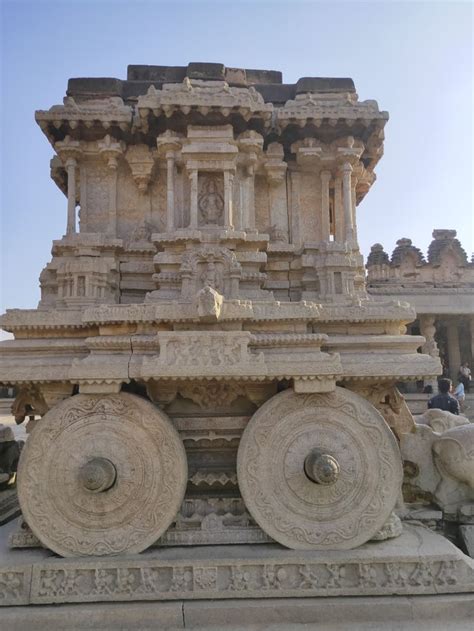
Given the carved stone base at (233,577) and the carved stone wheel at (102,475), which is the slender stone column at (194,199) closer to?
the carved stone wheel at (102,475)

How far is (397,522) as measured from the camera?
153 inches

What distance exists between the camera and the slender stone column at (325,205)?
6422mm

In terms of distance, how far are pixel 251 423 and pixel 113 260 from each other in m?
3.18

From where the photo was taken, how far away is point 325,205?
6527mm

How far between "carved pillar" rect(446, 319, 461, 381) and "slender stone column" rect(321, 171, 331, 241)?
1834 centimetres

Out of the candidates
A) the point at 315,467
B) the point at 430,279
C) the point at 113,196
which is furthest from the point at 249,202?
the point at 430,279

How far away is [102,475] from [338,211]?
497cm

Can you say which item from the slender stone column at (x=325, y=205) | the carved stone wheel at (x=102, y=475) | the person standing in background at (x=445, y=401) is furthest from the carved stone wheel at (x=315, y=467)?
the person standing in background at (x=445, y=401)

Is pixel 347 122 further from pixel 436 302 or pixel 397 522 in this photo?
pixel 436 302

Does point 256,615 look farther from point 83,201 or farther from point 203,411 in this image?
point 83,201

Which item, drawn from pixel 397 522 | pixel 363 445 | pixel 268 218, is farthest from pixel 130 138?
pixel 397 522

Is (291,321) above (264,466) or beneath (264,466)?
above

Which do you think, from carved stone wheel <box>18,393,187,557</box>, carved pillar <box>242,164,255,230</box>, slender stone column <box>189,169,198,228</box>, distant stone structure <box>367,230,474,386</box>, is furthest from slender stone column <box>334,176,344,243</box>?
distant stone structure <box>367,230,474,386</box>

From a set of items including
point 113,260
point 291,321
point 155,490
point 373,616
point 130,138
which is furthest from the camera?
point 130,138
